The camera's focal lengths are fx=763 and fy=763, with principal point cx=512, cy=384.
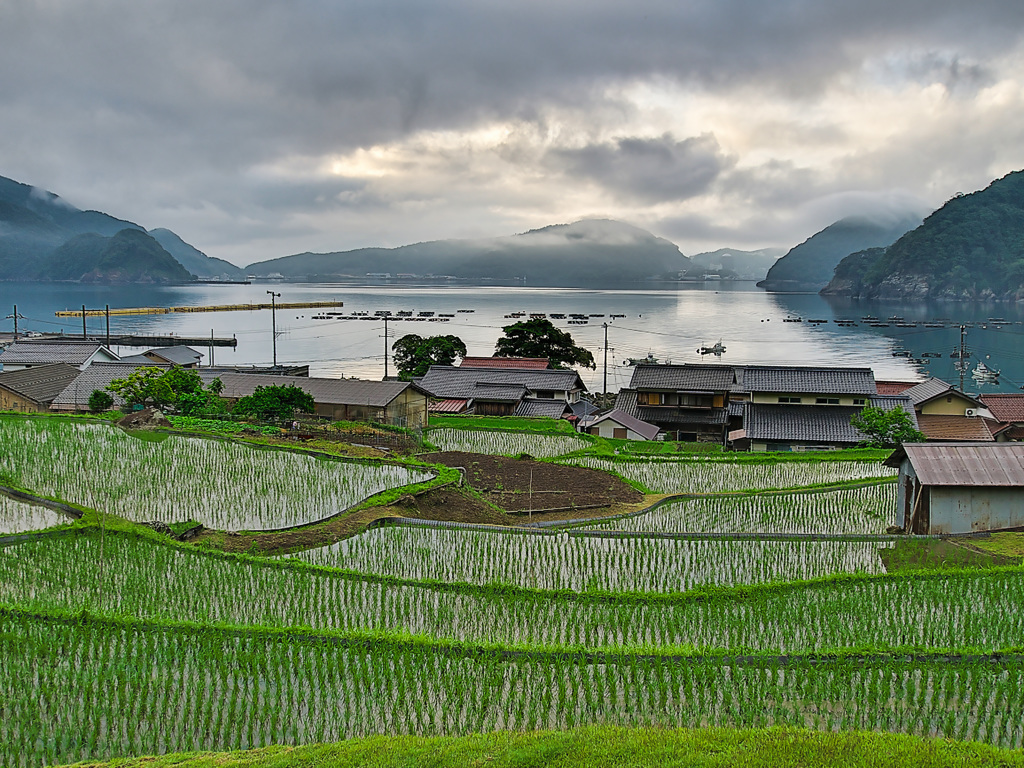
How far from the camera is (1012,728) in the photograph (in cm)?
800

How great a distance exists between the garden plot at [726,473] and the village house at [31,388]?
25.0 m

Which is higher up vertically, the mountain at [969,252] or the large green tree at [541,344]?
the mountain at [969,252]

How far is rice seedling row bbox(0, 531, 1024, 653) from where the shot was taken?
1035 cm

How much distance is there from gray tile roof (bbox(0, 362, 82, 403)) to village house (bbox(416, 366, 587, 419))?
18.5m

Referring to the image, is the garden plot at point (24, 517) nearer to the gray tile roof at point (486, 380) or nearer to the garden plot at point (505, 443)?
the garden plot at point (505, 443)

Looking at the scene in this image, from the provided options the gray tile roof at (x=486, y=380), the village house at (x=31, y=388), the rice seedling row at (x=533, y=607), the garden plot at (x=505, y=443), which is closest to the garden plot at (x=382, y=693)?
the rice seedling row at (x=533, y=607)

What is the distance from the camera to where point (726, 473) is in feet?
88.4

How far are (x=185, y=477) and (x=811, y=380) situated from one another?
29.4m

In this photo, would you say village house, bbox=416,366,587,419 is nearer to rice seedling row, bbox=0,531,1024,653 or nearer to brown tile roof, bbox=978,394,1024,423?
brown tile roof, bbox=978,394,1024,423

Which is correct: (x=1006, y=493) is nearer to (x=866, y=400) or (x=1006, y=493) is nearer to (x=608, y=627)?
(x=608, y=627)

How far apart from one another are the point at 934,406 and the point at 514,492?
25.4 m

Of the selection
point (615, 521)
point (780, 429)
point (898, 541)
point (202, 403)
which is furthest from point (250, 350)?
point (898, 541)

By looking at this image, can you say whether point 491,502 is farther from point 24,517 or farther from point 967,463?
point 967,463

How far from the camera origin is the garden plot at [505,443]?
32281 millimetres
